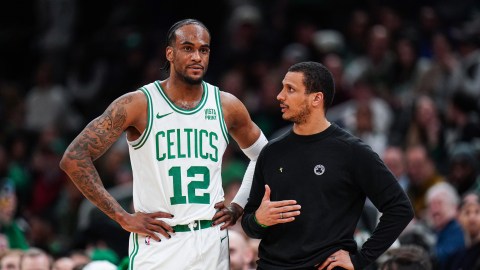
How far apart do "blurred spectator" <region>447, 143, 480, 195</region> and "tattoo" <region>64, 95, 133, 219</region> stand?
5.47 meters

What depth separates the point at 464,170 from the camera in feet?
35.2

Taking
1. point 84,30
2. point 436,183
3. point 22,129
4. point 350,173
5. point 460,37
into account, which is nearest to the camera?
point 350,173

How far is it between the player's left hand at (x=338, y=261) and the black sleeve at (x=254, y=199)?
47 cm

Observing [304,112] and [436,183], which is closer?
[304,112]

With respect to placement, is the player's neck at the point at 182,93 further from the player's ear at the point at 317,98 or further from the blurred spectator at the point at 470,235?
the blurred spectator at the point at 470,235

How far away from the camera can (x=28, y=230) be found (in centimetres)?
1202

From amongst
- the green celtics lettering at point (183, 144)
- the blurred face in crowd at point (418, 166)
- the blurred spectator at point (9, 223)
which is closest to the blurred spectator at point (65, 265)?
the blurred spectator at point (9, 223)

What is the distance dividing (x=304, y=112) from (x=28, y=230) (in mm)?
6899

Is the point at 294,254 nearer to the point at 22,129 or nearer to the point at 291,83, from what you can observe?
the point at 291,83

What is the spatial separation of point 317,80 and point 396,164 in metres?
5.18

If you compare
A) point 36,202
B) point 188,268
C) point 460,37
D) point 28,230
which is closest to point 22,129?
point 36,202

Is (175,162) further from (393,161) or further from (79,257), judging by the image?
(393,161)

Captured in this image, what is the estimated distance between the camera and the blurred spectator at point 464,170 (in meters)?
10.7

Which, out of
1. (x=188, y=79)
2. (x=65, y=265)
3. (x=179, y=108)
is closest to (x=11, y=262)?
(x=65, y=265)
